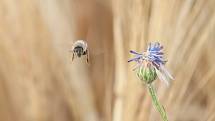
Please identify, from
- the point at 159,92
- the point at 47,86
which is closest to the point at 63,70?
the point at 47,86

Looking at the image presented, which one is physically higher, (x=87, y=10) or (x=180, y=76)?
(x=87, y=10)

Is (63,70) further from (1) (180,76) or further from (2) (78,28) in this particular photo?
(1) (180,76)

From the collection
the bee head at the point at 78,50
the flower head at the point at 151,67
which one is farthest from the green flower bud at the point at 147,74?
the bee head at the point at 78,50

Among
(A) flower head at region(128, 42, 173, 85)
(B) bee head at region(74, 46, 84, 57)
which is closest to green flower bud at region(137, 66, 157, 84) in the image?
(A) flower head at region(128, 42, 173, 85)

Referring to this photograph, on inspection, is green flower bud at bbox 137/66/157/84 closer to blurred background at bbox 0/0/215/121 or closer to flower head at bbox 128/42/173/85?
flower head at bbox 128/42/173/85

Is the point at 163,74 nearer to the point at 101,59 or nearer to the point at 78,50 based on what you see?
the point at 78,50

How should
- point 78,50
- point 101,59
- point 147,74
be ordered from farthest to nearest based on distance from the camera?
point 101,59 → point 78,50 → point 147,74

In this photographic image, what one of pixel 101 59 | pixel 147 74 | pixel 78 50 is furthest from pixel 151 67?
pixel 101 59
